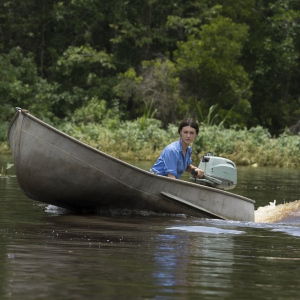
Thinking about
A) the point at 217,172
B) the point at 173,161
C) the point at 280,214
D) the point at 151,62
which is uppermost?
the point at 151,62

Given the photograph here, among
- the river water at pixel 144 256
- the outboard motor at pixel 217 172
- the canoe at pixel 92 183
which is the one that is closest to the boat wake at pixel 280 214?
the river water at pixel 144 256

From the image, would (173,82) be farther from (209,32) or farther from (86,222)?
(86,222)

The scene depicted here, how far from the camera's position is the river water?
655 cm

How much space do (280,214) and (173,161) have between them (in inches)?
70.9

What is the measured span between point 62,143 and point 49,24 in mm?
31763

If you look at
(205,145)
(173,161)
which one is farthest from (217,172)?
(205,145)

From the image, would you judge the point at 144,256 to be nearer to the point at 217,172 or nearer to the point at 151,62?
the point at 217,172

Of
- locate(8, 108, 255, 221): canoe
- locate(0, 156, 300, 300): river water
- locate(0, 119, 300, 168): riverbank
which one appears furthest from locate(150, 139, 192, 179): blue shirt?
locate(0, 119, 300, 168): riverbank

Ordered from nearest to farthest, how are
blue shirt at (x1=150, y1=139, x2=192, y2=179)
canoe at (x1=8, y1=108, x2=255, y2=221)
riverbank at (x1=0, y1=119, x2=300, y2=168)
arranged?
canoe at (x1=8, y1=108, x2=255, y2=221) → blue shirt at (x1=150, y1=139, x2=192, y2=179) → riverbank at (x1=0, y1=119, x2=300, y2=168)

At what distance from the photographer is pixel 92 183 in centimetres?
1181

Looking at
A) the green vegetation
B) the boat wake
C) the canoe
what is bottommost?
the boat wake

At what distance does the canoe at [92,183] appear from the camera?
457 inches

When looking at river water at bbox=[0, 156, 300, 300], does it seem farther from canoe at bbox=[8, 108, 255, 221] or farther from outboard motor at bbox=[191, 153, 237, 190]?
outboard motor at bbox=[191, 153, 237, 190]

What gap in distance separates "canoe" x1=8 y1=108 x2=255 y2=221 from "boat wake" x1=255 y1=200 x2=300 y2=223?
1.75 feet
